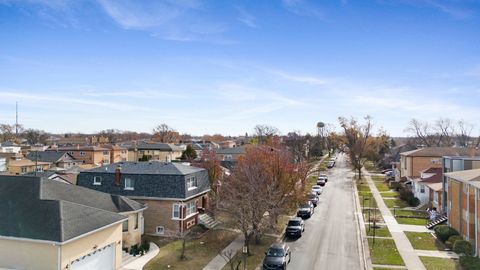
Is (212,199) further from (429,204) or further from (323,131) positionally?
(323,131)

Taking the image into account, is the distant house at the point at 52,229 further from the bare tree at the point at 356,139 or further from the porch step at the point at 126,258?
the bare tree at the point at 356,139

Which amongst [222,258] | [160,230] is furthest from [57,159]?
[222,258]

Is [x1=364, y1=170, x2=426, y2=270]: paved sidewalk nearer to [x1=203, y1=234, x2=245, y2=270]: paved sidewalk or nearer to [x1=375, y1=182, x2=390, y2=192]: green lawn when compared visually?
[x1=203, y1=234, x2=245, y2=270]: paved sidewalk

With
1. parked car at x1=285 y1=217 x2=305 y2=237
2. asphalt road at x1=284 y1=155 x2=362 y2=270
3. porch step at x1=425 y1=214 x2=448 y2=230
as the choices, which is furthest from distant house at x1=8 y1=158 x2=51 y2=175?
porch step at x1=425 y1=214 x2=448 y2=230

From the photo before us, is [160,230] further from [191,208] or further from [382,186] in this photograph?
[382,186]

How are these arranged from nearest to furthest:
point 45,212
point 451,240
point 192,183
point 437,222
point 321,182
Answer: point 45,212 → point 451,240 → point 192,183 → point 437,222 → point 321,182

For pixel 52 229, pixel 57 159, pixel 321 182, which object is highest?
pixel 57 159

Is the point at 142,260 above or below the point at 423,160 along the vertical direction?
below

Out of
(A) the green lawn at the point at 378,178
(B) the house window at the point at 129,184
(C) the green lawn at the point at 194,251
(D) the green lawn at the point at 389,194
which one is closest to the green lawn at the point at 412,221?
(D) the green lawn at the point at 389,194
